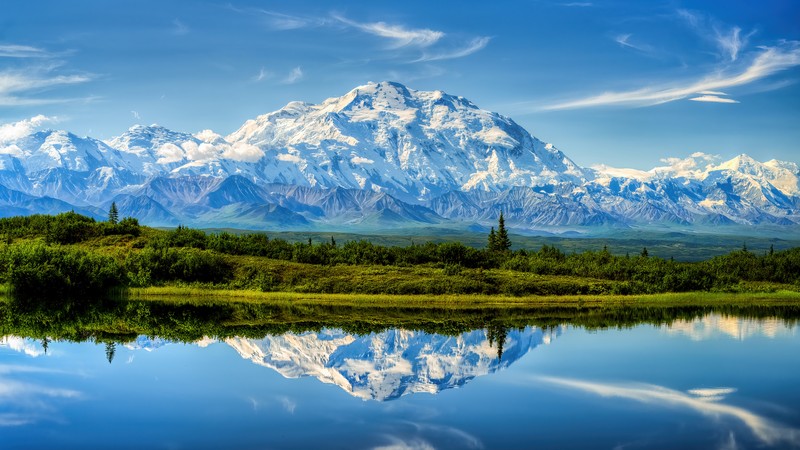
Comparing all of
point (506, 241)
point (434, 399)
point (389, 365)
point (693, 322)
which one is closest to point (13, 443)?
point (434, 399)

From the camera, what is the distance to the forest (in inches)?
4218

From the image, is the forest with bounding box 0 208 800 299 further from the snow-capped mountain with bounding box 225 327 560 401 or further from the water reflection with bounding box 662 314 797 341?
the snow-capped mountain with bounding box 225 327 560 401

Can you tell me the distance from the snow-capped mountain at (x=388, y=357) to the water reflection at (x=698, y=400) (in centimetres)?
695

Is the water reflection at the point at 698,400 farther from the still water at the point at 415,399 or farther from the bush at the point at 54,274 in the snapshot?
the bush at the point at 54,274

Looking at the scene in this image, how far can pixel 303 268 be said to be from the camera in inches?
4680

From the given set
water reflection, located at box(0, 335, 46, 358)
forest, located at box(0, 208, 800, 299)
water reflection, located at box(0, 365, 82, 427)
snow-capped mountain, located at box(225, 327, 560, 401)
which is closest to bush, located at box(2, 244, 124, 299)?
forest, located at box(0, 208, 800, 299)

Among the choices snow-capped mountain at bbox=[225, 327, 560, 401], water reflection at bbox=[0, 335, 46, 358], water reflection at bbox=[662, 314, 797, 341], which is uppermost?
water reflection at bbox=[662, 314, 797, 341]

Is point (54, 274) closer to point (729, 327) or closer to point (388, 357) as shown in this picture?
point (388, 357)

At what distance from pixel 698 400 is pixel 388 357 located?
2336cm

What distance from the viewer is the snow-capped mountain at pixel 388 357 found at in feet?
172

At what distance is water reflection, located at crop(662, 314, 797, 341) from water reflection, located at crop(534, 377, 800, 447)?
2465cm

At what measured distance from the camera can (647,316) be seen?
92.6 meters

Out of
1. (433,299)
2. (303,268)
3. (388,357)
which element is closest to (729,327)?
(433,299)

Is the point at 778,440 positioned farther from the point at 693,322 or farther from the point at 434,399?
the point at 693,322
